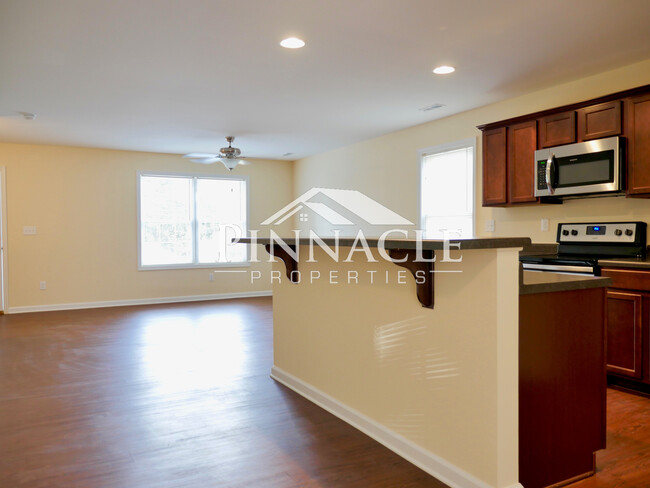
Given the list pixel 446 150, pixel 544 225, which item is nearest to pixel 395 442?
pixel 544 225

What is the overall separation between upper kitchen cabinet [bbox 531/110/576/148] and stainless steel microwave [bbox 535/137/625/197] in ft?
0.25

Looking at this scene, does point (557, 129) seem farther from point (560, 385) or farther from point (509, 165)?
point (560, 385)

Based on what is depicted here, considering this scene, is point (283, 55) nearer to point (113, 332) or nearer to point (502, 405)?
point (502, 405)

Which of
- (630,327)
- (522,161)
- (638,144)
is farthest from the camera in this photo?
(522,161)

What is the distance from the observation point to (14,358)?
4508 millimetres

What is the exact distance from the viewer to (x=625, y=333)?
3.42 metres

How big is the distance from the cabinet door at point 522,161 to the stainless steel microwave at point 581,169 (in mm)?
117

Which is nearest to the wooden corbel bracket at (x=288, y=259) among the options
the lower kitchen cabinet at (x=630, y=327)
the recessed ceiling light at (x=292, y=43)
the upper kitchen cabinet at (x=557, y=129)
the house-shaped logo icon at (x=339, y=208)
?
the recessed ceiling light at (x=292, y=43)

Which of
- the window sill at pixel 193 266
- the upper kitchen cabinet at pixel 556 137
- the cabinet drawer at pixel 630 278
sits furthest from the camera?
the window sill at pixel 193 266

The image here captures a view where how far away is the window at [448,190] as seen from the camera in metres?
5.43

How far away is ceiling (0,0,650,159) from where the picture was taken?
9.55 feet

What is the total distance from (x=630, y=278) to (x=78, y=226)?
7.22 m

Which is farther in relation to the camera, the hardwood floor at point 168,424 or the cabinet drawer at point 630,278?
the cabinet drawer at point 630,278

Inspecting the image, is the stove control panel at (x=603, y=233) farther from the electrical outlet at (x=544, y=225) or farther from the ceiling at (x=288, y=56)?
the ceiling at (x=288, y=56)
